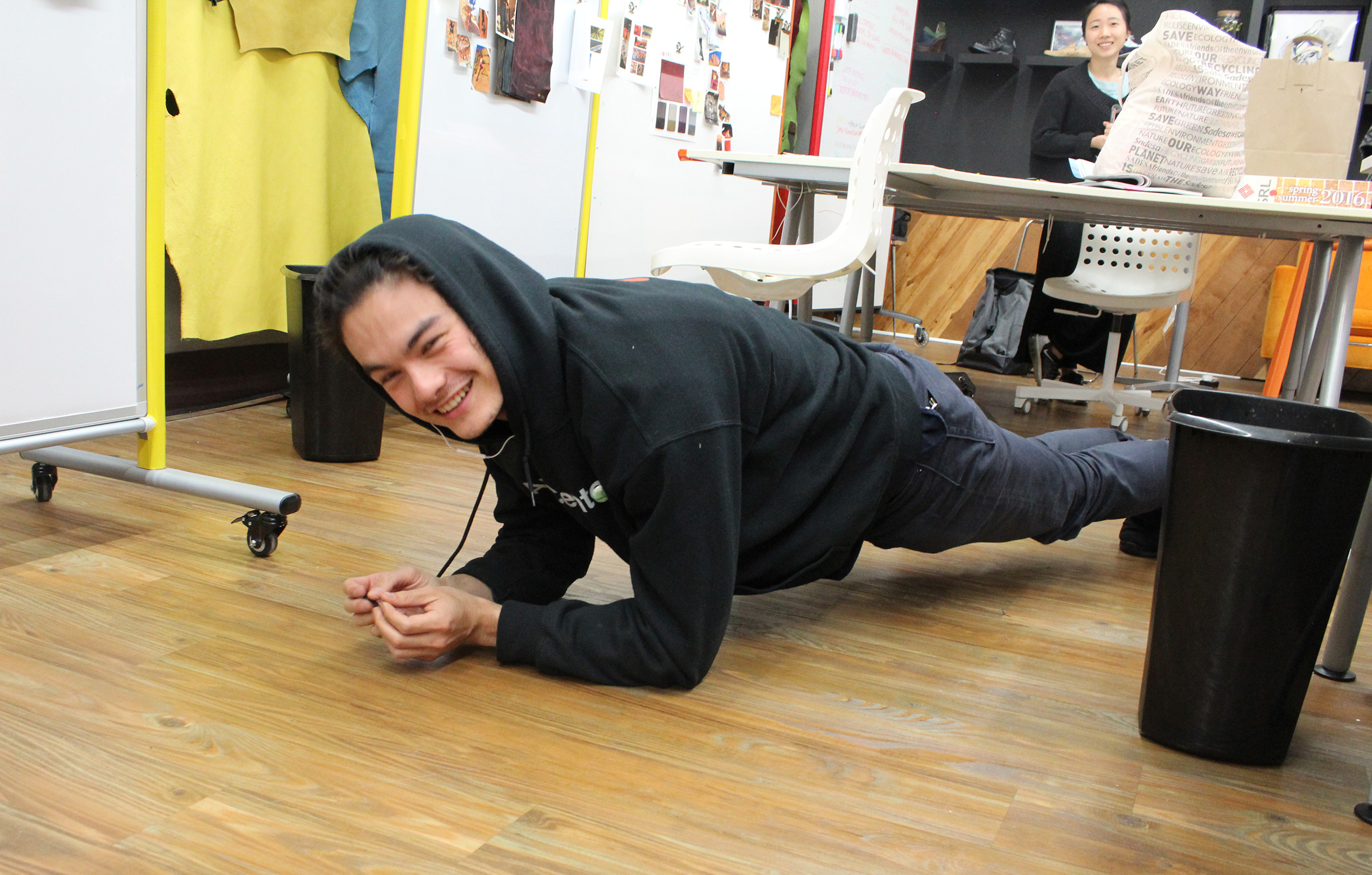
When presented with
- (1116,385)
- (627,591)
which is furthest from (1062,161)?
(627,591)

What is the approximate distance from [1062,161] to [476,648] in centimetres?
315

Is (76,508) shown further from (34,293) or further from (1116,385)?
(1116,385)

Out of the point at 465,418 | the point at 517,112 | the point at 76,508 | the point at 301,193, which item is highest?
the point at 517,112

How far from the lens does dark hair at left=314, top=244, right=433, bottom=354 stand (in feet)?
3.13

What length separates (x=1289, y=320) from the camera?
3715mm

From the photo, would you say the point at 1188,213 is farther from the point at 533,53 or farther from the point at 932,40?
the point at 932,40

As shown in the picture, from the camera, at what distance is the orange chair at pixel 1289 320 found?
363 centimetres

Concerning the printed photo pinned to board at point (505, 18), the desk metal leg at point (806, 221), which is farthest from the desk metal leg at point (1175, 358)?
the printed photo pinned to board at point (505, 18)

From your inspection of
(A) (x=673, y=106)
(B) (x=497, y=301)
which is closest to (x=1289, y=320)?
(A) (x=673, y=106)

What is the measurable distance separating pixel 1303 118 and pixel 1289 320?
3.77ft

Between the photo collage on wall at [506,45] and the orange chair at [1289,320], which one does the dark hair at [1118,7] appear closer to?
the orange chair at [1289,320]

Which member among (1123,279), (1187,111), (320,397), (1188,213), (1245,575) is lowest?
(320,397)

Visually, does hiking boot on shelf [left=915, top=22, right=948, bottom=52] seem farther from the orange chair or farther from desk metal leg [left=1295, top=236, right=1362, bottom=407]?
desk metal leg [left=1295, top=236, right=1362, bottom=407]

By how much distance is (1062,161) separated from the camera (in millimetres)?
3645
